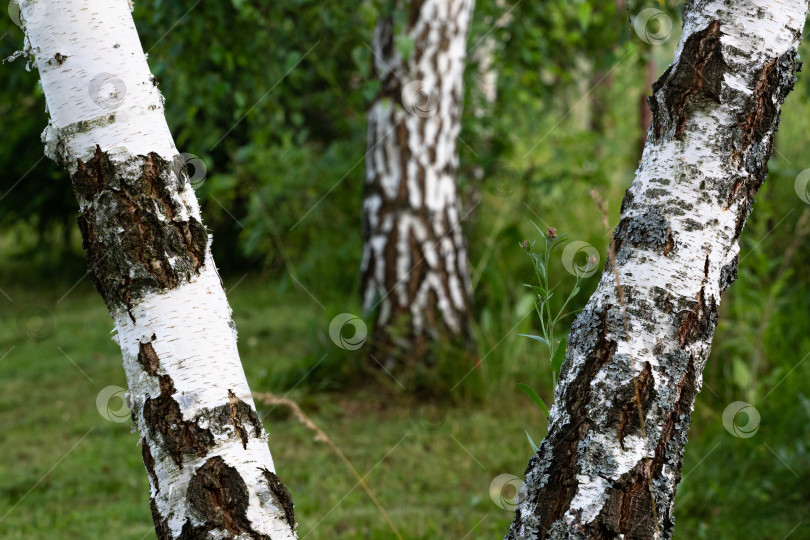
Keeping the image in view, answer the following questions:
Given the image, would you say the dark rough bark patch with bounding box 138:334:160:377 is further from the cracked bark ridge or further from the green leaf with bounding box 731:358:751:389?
the green leaf with bounding box 731:358:751:389

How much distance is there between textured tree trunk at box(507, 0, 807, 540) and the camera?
3.84 feet

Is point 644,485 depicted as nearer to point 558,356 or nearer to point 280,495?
point 558,356

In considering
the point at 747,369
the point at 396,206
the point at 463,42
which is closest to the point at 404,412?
the point at 396,206

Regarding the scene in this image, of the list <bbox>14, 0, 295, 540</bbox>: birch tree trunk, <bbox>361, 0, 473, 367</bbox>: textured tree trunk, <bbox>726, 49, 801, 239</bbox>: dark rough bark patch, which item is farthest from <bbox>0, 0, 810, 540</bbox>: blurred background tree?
<bbox>14, 0, 295, 540</bbox>: birch tree trunk

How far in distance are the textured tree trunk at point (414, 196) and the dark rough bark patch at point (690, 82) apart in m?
3.01

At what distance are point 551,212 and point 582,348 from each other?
4.73 meters

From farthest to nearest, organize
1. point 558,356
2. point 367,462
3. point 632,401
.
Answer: point 367,462 → point 558,356 → point 632,401

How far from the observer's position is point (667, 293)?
1187mm

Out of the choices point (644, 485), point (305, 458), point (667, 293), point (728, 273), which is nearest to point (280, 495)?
point (644, 485)

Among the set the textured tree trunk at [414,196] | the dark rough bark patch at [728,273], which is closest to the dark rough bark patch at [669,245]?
the dark rough bark patch at [728,273]

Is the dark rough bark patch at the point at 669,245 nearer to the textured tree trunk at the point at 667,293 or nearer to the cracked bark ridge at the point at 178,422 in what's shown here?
the textured tree trunk at the point at 667,293

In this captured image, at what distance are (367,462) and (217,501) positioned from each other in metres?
2.43

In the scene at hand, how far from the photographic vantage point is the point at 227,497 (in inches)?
47.0

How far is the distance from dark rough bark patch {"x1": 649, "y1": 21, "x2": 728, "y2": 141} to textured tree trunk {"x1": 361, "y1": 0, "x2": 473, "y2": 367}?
3011mm
